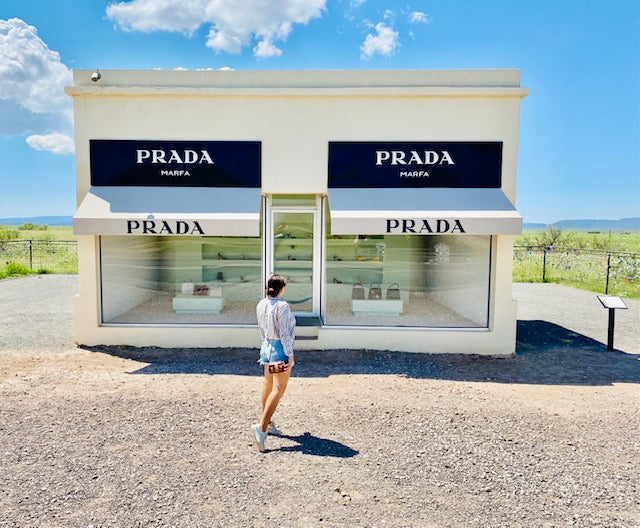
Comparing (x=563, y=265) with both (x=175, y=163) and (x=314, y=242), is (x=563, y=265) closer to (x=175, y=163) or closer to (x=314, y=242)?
(x=314, y=242)

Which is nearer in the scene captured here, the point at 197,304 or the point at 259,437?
the point at 259,437

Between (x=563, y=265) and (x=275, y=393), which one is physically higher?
(x=563, y=265)

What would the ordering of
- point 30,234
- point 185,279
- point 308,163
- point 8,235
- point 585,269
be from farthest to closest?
1. point 30,234
2. point 8,235
3. point 585,269
4. point 185,279
5. point 308,163

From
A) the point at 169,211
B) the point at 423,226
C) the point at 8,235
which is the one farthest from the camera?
the point at 8,235

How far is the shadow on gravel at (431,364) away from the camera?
8.12 m

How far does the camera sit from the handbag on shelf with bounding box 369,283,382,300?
402 inches

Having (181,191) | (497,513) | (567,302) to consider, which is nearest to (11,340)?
(181,191)

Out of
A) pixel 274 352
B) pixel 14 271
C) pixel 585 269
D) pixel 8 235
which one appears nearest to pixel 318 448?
pixel 274 352

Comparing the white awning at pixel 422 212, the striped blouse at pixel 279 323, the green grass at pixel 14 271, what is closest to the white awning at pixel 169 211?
the white awning at pixel 422 212

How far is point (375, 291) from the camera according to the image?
1026 centimetres

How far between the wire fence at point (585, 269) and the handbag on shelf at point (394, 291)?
1219cm

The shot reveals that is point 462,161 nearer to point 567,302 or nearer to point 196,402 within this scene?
point 196,402

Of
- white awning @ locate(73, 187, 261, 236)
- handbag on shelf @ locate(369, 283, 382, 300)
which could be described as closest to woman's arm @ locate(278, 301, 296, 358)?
white awning @ locate(73, 187, 261, 236)

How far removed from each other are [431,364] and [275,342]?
15.1 ft
